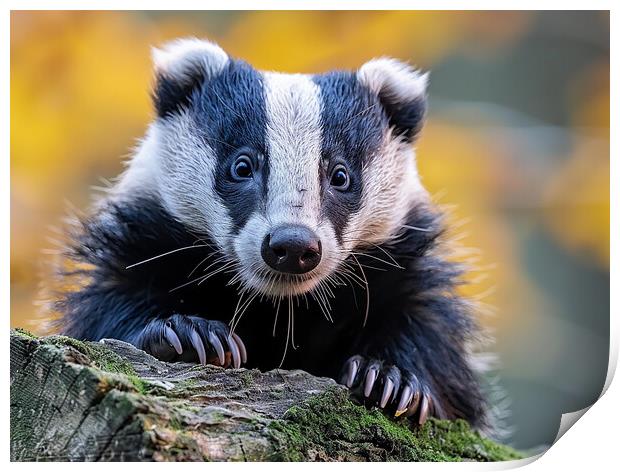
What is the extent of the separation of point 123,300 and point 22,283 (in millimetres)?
373

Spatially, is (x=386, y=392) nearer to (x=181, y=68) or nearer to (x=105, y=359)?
(x=105, y=359)

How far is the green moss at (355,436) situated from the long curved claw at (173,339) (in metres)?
0.33

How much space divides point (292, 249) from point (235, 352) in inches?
12.8

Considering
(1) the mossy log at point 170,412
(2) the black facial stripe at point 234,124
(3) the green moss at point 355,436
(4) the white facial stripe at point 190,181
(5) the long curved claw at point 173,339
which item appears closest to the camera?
(1) the mossy log at point 170,412

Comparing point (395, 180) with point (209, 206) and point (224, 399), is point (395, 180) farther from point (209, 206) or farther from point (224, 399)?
point (224, 399)

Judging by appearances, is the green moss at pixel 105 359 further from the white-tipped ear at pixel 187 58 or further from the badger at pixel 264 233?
the white-tipped ear at pixel 187 58

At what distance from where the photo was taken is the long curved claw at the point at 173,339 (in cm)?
200

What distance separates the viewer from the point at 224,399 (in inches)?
70.8

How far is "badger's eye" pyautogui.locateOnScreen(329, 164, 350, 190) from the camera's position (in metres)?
2.18

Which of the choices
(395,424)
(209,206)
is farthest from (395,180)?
(395,424)

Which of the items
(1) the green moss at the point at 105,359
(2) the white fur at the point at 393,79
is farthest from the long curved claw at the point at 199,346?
(2) the white fur at the point at 393,79

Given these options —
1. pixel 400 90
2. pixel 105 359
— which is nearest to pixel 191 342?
pixel 105 359
